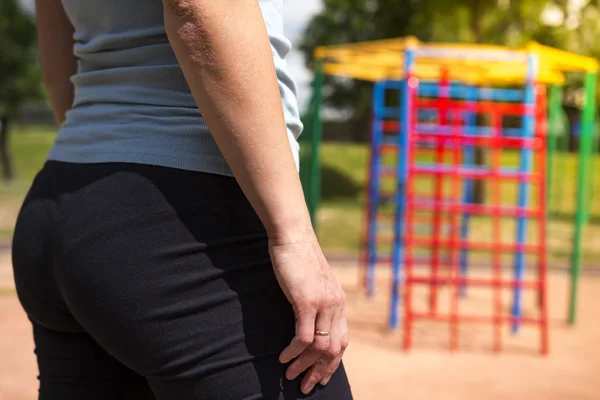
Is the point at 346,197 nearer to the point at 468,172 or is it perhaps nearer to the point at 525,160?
the point at 525,160

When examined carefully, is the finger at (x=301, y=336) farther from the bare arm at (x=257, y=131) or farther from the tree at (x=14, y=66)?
the tree at (x=14, y=66)

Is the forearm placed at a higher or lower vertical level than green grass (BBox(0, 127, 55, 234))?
higher

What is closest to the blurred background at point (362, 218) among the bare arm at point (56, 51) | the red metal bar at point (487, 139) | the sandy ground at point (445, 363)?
the sandy ground at point (445, 363)

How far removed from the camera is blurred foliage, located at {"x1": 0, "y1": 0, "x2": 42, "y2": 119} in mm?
11586

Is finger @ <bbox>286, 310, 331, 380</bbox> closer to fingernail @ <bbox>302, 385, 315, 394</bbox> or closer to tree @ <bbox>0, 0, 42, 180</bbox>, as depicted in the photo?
fingernail @ <bbox>302, 385, 315, 394</bbox>

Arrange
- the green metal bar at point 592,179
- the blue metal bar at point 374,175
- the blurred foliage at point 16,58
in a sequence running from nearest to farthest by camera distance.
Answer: the blue metal bar at point 374,175 → the blurred foliage at point 16,58 → the green metal bar at point 592,179

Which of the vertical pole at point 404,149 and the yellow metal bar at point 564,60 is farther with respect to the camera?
the yellow metal bar at point 564,60

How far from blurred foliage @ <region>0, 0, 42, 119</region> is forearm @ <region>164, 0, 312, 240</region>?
11836mm

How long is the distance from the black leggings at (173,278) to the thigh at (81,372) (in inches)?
4.7

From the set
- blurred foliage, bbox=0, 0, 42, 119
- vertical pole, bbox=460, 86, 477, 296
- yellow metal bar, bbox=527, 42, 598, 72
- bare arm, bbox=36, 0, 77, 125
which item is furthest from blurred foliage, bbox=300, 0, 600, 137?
bare arm, bbox=36, 0, 77, 125

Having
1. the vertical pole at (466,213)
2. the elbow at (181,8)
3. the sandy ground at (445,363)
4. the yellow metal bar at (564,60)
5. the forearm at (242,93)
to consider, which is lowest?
the sandy ground at (445,363)

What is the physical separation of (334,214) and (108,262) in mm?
11604

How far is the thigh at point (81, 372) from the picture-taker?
985mm

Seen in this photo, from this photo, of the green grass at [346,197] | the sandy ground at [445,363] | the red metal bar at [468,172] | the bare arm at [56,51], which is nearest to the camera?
the bare arm at [56,51]
